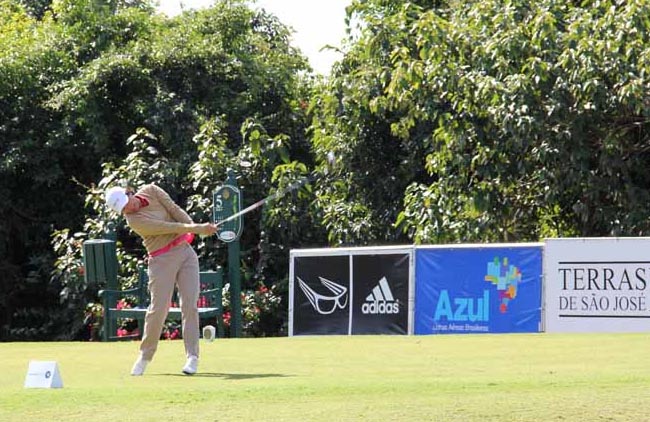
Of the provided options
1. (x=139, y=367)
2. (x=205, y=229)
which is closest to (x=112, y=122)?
(x=139, y=367)

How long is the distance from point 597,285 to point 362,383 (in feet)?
24.1

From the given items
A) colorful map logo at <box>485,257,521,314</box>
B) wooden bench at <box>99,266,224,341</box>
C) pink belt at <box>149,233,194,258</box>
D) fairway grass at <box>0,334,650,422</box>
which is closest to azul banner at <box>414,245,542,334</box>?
colorful map logo at <box>485,257,521,314</box>

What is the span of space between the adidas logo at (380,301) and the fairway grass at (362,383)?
3.67 meters

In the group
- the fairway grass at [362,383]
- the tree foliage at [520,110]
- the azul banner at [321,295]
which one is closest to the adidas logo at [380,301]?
the azul banner at [321,295]

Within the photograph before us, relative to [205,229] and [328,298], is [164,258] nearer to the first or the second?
[205,229]

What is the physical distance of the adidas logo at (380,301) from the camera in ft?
60.1

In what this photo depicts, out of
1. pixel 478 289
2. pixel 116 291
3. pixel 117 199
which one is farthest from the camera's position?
pixel 116 291

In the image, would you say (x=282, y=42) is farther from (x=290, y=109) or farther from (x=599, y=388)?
(x=599, y=388)

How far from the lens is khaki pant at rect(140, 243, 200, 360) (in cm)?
1069

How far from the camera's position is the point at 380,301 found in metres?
18.5

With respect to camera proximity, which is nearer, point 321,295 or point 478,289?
point 478,289

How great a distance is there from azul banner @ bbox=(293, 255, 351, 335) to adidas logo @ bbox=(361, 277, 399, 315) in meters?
0.36

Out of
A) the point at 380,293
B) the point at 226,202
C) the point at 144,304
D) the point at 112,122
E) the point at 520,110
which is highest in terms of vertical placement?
the point at 112,122

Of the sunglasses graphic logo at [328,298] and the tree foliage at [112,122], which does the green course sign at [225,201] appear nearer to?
the sunglasses graphic logo at [328,298]
